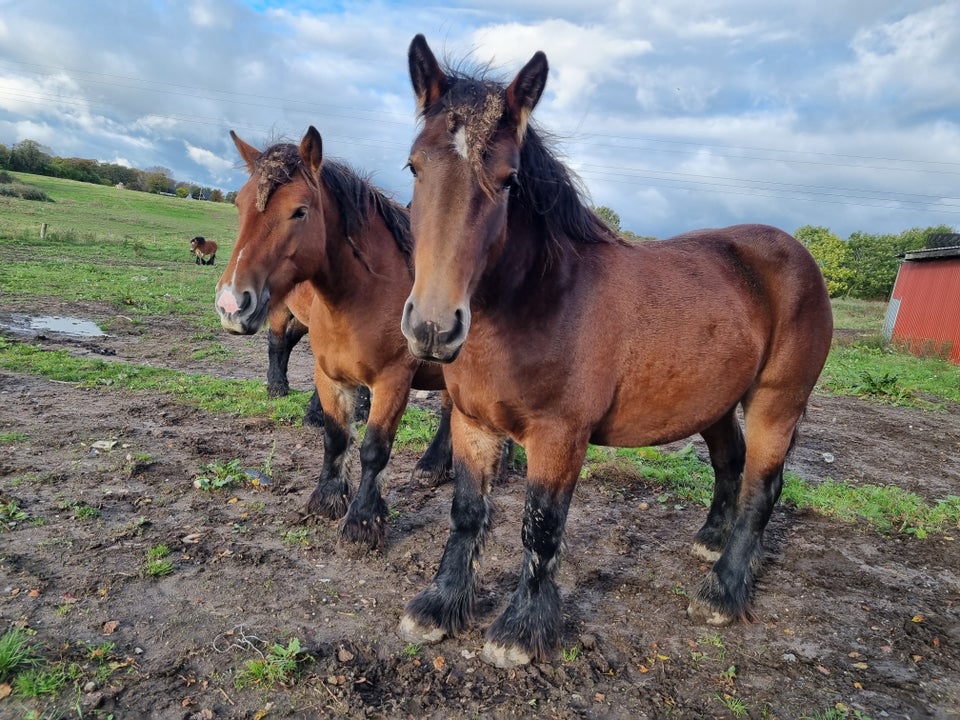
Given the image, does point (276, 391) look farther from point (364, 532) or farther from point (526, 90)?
point (526, 90)

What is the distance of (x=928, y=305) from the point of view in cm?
1995

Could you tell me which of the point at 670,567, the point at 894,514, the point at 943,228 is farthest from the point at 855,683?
the point at 943,228

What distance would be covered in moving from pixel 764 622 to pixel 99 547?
4305 millimetres

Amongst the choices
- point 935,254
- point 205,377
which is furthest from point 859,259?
point 205,377

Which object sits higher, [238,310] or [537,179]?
[537,179]

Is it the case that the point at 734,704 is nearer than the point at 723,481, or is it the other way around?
the point at 734,704

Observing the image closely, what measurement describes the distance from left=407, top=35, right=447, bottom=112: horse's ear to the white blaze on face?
365mm

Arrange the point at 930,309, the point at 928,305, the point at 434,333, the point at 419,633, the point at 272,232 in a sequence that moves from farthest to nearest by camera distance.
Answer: the point at 928,305, the point at 930,309, the point at 272,232, the point at 419,633, the point at 434,333

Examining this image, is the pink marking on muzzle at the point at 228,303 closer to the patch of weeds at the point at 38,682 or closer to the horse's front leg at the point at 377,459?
the horse's front leg at the point at 377,459

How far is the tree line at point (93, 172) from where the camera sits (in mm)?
62375

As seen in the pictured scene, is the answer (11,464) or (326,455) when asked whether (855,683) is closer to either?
(326,455)

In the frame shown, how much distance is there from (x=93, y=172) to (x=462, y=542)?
92.1m

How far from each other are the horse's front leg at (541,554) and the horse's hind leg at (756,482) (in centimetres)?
122

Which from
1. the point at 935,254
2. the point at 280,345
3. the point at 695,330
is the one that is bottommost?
the point at 280,345
